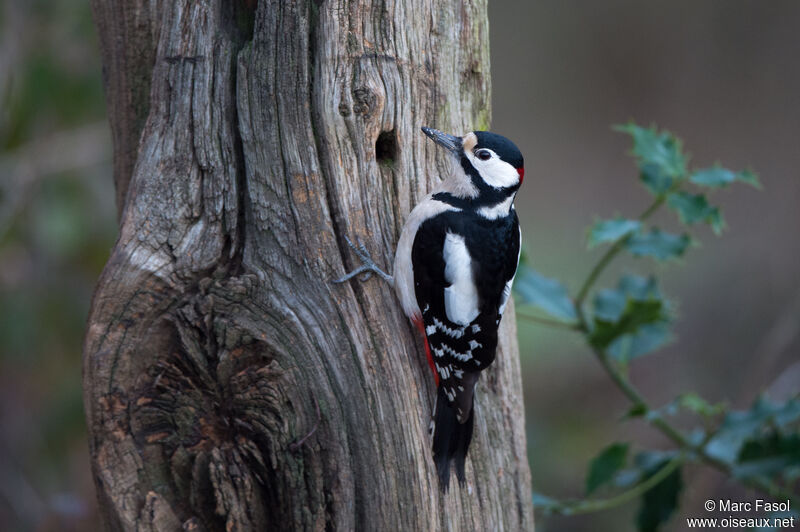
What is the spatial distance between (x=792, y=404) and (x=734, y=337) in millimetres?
4389

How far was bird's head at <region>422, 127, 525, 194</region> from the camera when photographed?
93.7 inches

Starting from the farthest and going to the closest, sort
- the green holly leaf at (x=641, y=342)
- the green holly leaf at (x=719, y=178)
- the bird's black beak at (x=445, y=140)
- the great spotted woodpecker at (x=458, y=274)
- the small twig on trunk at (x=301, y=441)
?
the green holly leaf at (x=641, y=342)
the green holly leaf at (x=719, y=178)
the bird's black beak at (x=445, y=140)
the great spotted woodpecker at (x=458, y=274)
the small twig on trunk at (x=301, y=441)

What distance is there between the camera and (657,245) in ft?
9.12

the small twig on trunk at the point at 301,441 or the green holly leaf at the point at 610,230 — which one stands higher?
the green holly leaf at the point at 610,230

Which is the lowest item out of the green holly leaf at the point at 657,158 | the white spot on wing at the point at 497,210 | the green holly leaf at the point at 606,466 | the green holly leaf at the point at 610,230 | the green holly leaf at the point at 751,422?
the green holly leaf at the point at 606,466

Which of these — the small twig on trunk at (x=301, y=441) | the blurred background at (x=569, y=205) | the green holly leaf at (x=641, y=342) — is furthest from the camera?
the blurred background at (x=569, y=205)

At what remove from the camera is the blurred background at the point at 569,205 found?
163 inches

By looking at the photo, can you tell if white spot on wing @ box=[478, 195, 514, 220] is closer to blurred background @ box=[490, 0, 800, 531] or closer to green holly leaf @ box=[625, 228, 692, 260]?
green holly leaf @ box=[625, 228, 692, 260]

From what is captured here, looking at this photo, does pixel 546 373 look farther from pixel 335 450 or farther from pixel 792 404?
pixel 335 450

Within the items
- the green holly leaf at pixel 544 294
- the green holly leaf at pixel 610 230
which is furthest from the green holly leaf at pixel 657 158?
the green holly leaf at pixel 544 294

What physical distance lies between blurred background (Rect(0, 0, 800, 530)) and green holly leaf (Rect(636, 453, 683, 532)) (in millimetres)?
711

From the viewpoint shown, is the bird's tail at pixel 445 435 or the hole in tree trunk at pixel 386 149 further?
the hole in tree trunk at pixel 386 149

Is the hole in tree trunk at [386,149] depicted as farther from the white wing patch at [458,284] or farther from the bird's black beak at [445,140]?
the white wing patch at [458,284]

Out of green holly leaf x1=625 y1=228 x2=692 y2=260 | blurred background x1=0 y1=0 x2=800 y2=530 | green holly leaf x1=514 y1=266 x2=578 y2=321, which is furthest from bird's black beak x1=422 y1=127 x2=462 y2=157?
blurred background x1=0 y1=0 x2=800 y2=530
